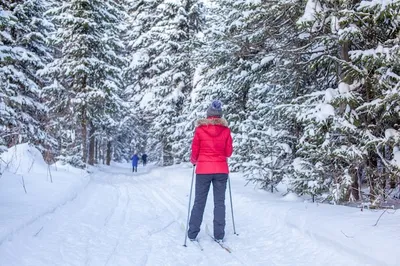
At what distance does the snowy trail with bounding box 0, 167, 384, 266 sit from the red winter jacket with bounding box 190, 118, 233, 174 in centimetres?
110

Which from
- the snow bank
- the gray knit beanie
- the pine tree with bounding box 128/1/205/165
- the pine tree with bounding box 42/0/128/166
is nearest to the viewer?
the snow bank

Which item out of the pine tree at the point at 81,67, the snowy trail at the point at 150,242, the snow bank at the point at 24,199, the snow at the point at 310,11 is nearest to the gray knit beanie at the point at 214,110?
the snowy trail at the point at 150,242

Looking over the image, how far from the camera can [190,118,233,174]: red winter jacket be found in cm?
509

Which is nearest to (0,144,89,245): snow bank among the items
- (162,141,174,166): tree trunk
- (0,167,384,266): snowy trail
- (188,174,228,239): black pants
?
(0,167,384,266): snowy trail

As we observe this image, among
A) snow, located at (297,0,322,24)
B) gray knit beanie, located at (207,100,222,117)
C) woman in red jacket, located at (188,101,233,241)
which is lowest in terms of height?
woman in red jacket, located at (188,101,233,241)

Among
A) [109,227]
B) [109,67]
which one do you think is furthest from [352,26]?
[109,67]

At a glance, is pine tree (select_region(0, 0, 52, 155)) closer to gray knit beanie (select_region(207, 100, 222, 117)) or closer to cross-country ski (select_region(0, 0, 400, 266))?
cross-country ski (select_region(0, 0, 400, 266))

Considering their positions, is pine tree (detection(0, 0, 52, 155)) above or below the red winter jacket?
above

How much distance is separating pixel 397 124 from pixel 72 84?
16.7 meters

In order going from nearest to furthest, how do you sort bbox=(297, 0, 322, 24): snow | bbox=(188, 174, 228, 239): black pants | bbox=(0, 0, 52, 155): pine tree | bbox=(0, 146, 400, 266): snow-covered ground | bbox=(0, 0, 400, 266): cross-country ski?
bbox=(0, 146, 400, 266): snow-covered ground → bbox=(0, 0, 400, 266): cross-country ski → bbox=(188, 174, 228, 239): black pants → bbox=(297, 0, 322, 24): snow → bbox=(0, 0, 52, 155): pine tree

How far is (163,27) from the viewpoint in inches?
803

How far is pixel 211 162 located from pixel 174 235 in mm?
1276

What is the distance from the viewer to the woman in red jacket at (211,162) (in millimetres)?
5062

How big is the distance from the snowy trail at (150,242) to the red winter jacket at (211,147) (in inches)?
43.3
